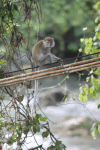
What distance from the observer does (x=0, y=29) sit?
149 cm

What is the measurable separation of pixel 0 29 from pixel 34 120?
2.55 ft

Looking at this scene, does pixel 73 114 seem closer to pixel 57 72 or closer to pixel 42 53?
pixel 42 53

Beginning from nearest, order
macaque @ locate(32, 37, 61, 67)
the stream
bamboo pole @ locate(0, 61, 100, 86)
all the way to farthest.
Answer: bamboo pole @ locate(0, 61, 100, 86) < macaque @ locate(32, 37, 61, 67) < the stream

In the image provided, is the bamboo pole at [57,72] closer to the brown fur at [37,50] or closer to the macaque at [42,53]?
the macaque at [42,53]

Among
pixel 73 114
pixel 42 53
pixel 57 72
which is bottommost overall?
pixel 57 72

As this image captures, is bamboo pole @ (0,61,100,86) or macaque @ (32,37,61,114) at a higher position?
macaque @ (32,37,61,114)

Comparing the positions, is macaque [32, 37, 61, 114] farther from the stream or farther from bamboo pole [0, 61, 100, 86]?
bamboo pole [0, 61, 100, 86]

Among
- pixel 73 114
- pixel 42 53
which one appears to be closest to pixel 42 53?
pixel 42 53

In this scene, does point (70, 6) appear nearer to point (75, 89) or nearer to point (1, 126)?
point (75, 89)

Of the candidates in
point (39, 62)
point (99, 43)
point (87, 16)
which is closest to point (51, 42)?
point (39, 62)

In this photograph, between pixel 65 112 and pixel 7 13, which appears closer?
pixel 7 13

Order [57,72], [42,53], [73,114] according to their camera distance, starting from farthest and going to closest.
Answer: [73,114]
[42,53]
[57,72]

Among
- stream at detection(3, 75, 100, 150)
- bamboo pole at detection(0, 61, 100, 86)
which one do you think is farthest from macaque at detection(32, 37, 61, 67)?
bamboo pole at detection(0, 61, 100, 86)

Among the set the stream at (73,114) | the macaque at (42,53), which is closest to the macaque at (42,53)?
the macaque at (42,53)
